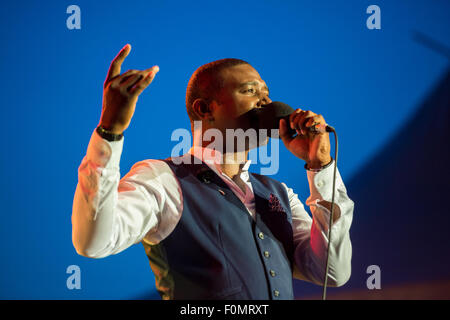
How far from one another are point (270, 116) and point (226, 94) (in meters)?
0.15

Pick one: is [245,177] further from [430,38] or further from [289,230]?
[430,38]

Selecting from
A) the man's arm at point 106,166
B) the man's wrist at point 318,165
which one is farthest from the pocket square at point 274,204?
the man's arm at point 106,166

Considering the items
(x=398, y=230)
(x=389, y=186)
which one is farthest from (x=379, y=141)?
(x=398, y=230)

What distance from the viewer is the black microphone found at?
46.2 inches

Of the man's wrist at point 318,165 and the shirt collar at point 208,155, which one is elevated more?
the shirt collar at point 208,155

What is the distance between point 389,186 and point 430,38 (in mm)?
680

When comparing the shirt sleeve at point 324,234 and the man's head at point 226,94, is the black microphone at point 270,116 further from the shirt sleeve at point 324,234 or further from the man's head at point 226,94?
Answer: the shirt sleeve at point 324,234

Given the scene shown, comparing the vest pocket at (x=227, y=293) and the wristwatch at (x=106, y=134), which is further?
the vest pocket at (x=227, y=293)

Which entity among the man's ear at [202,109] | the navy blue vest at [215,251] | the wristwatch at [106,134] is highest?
the man's ear at [202,109]

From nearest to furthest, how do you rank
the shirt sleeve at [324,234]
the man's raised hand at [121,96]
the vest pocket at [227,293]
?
the man's raised hand at [121,96], the vest pocket at [227,293], the shirt sleeve at [324,234]

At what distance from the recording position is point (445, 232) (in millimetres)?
2088

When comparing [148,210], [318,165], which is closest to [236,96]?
[318,165]

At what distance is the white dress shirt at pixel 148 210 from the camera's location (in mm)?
842

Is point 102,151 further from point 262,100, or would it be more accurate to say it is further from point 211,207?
point 262,100
